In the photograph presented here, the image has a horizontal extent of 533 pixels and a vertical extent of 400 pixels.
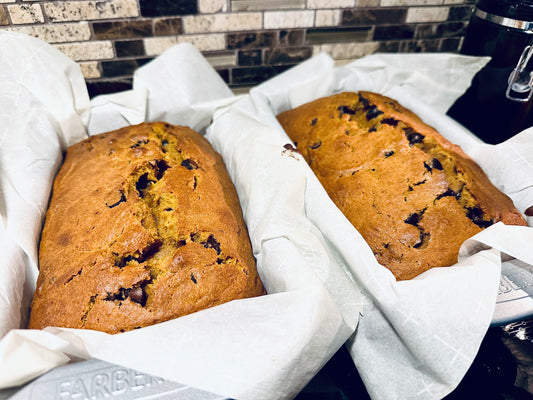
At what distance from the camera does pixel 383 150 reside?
3.81 ft

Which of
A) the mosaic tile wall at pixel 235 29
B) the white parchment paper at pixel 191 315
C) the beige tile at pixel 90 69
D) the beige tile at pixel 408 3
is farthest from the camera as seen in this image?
the beige tile at pixel 408 3

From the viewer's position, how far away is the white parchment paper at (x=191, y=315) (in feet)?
2.26

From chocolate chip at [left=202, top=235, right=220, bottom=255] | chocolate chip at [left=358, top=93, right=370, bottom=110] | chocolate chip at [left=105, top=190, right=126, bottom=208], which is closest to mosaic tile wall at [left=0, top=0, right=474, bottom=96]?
chocolate chip at [left=358, top=93, right=370, bottom=110]

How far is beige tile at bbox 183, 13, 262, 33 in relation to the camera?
4.81 feet

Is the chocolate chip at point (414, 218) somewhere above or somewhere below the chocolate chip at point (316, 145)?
below

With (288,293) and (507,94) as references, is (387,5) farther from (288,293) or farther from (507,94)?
(288,293)

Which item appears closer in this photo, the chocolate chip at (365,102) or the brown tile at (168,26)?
the chocolate chip at (365,102)

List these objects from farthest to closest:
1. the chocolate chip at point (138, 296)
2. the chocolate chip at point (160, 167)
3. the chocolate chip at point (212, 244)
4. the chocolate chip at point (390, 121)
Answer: the chocolate chip at point (390, 121) → the chocolate chip at point (160, 167) → the chocolate chip at point (212, 244) → the chocolate chip at point (138, 296)

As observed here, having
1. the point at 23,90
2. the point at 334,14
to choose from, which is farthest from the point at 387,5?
the point at 23,90

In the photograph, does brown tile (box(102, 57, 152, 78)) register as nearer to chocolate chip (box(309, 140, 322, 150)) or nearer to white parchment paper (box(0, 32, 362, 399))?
white parchment paper (box(0, 32, 362, 399))

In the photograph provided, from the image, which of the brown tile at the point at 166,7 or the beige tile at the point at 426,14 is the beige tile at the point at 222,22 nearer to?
the brown tile at the point at 166,7

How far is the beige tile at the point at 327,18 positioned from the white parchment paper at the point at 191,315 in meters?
0.51

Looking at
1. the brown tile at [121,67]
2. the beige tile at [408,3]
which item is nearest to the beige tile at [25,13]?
the brown tile at [121,67]

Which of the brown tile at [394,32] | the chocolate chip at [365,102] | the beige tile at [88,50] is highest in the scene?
the brown tile at [394,32]
